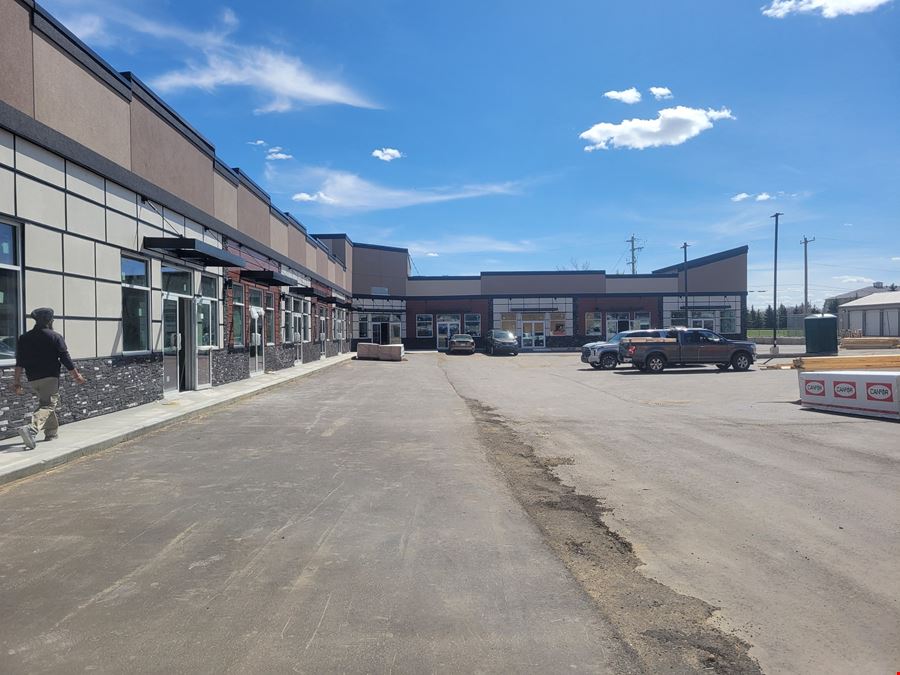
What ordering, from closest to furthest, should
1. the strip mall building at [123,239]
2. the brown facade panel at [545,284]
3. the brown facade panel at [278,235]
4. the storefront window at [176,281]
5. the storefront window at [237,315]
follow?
the strip mall building at [123,239]
the storefront window at [176,281]
the storefront window at [237,315]
the brown facade panel at [278,235]
the brown facade panel at [545,284]

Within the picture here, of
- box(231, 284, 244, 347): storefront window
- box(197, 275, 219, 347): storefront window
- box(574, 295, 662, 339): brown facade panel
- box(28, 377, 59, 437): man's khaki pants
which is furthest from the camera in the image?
box(574, 295, 662, 339): brown facade panel

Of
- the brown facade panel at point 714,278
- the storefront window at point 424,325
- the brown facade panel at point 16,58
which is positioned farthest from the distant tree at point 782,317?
the brown facade panel at point 16,58

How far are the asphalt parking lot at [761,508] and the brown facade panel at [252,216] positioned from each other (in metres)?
11.7

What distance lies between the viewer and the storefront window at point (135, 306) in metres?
12.7

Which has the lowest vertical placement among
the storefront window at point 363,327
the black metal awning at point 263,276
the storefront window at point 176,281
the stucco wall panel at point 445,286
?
the storefront window at point 363,327

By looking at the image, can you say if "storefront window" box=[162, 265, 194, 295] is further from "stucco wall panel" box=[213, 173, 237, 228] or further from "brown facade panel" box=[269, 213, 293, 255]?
"brown facade panel" box=[269, 213, 293, 255]

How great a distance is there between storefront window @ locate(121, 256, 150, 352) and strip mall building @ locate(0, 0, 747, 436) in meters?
0.04

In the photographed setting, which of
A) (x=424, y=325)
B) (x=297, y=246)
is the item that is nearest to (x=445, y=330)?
(x=424, y=325)

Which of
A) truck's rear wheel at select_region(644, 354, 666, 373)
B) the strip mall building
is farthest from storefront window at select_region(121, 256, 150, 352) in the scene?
truck's rear wheel at select_region(644, 354, 666, 373)

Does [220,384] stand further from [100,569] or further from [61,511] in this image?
[100,569]

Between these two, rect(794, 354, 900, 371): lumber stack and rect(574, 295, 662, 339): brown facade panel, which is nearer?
rect(794, 354, 900, 371): lumber stack

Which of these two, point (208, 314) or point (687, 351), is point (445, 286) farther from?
point (208, 314)

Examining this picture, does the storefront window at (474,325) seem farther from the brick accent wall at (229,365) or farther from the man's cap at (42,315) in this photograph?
the man's cap at (42,315)

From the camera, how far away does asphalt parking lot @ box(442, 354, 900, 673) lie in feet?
12.2
